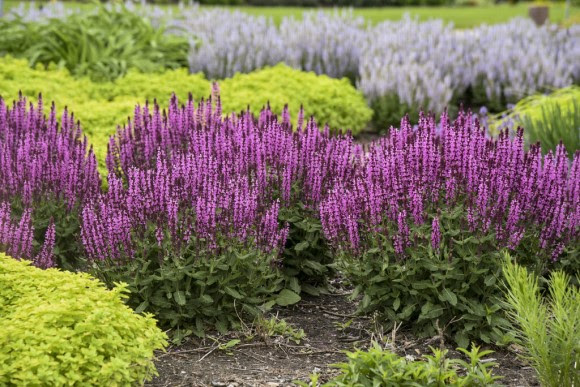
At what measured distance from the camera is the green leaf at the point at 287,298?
16.8 feet

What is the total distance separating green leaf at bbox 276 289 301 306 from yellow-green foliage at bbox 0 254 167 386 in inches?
48.4

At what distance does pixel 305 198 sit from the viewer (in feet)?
17.1

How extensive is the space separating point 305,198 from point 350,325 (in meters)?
0.84

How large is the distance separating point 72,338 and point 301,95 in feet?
19.9

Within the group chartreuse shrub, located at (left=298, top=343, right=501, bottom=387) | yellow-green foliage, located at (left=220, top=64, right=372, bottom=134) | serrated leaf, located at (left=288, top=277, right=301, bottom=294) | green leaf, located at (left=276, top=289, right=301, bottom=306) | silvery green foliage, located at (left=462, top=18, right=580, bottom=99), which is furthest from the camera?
silvery green foliage, located at (left=462, top=18, right=580, bottom=99)

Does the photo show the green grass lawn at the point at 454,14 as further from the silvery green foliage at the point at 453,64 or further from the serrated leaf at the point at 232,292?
the serrated leaf at the point at 232,292

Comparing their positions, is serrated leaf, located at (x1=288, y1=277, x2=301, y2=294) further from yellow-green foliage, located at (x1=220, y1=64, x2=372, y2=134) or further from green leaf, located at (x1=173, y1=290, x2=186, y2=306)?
yellow-green foliage, located at (x1=220, y1=64, x2=372, y2=134)

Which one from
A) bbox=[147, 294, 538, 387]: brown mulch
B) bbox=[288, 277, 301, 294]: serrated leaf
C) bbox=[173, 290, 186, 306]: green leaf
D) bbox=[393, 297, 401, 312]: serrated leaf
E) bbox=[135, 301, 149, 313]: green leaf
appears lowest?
bbox=[147, 294, 538, 387]: brown mulch

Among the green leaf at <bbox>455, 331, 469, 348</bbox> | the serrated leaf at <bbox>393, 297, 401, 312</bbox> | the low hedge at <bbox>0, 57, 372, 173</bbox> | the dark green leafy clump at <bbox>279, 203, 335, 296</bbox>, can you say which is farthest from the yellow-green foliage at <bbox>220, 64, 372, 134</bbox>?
the green leaf at <bbox>455, 331, 469, 348</bbox>

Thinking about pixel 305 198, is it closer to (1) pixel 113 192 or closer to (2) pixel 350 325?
(2) pixel 350 325

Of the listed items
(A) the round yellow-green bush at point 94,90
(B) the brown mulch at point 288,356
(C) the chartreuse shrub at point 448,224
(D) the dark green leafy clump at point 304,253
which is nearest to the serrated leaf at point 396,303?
(C) the chartreuse shrub at point 448,224

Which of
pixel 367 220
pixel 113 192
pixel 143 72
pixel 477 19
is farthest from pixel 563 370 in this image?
pixel 477 19

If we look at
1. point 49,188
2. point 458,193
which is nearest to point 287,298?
point 458,193

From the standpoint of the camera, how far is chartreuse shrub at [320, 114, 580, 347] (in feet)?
14.9
